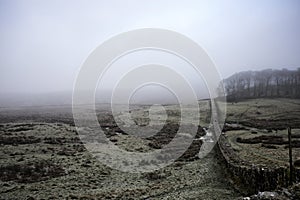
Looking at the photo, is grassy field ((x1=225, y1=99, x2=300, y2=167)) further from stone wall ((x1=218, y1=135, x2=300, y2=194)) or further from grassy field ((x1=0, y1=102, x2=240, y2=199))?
stone wall ((x1=218, y1=135, x2=300, y2=194))

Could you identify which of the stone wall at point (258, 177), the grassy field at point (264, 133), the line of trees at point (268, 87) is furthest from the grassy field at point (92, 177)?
the line of trees at point (268, 87)

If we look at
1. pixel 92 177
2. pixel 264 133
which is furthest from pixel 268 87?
pixel 92 177

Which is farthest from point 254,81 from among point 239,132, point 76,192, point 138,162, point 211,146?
A: point 76,192

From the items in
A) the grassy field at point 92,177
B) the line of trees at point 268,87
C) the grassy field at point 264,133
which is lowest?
the grassy field at point 92,177

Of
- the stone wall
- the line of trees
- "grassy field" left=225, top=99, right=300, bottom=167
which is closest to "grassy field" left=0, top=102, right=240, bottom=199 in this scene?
the stone wall

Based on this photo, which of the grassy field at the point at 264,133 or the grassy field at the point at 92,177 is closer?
the grassy field at the point at 92,177

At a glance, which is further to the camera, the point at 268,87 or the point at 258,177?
the point at 268,87

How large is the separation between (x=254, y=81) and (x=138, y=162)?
104 metres

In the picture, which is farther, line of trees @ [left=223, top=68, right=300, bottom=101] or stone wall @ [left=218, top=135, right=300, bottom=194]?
line of trees @ [left=223, top=68, right=300, bottom=101]

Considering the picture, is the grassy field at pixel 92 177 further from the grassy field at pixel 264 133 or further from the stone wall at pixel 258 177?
the grassy field at pixel 264 133

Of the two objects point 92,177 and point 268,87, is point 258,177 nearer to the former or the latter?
point 92,177

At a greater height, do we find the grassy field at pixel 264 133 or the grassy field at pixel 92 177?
the grassy field at pixel 264 133

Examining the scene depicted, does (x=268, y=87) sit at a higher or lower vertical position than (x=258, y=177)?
higher

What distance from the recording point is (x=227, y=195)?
15203mm
